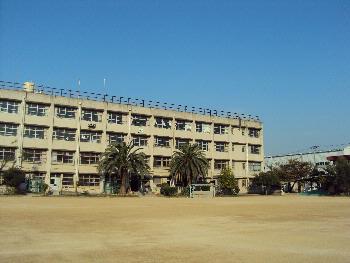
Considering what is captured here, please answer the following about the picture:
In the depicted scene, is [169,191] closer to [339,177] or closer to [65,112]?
[65,112]

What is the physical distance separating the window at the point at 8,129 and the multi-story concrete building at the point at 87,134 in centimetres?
12

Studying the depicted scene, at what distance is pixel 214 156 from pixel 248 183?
9.33 m

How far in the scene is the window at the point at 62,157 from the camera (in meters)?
59.3

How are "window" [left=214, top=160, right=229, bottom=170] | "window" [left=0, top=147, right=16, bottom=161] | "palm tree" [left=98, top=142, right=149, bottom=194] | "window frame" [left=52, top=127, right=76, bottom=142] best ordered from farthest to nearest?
"window" [left=214, top=160, right=229, bottom=170], "window frame" [left=52, top=127, right=76, bottom=142], "palm tree" [left=98, top=142, right=149, bottom=194], "window" [left=0, top=147, right=16, bottom=161]

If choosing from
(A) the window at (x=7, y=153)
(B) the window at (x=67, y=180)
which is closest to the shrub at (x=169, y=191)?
(B) the window at (x=67, y=180)

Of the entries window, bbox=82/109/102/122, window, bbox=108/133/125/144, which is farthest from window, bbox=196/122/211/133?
window, bbox=82/109/102/122

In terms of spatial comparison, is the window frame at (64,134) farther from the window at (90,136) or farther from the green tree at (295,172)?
the green tree at (295,172)

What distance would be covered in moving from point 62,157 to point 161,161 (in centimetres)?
1644

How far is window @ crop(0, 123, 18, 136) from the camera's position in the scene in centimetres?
5566

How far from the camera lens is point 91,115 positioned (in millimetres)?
63219

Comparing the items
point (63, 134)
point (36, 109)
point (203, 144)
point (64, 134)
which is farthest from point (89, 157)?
point (203, 144)

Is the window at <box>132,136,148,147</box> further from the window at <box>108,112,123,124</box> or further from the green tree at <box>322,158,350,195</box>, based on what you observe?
the green tree at <box>322,158,350,195</box>

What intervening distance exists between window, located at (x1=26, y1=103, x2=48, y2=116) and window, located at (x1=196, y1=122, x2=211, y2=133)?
2612 centimetres

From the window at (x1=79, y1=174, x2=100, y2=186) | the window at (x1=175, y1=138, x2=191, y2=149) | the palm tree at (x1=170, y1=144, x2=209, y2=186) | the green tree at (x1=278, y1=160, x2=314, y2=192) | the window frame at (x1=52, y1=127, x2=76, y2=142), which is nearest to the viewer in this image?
the window frame at (x1=52, y1=127, x2=76, y2=142)
